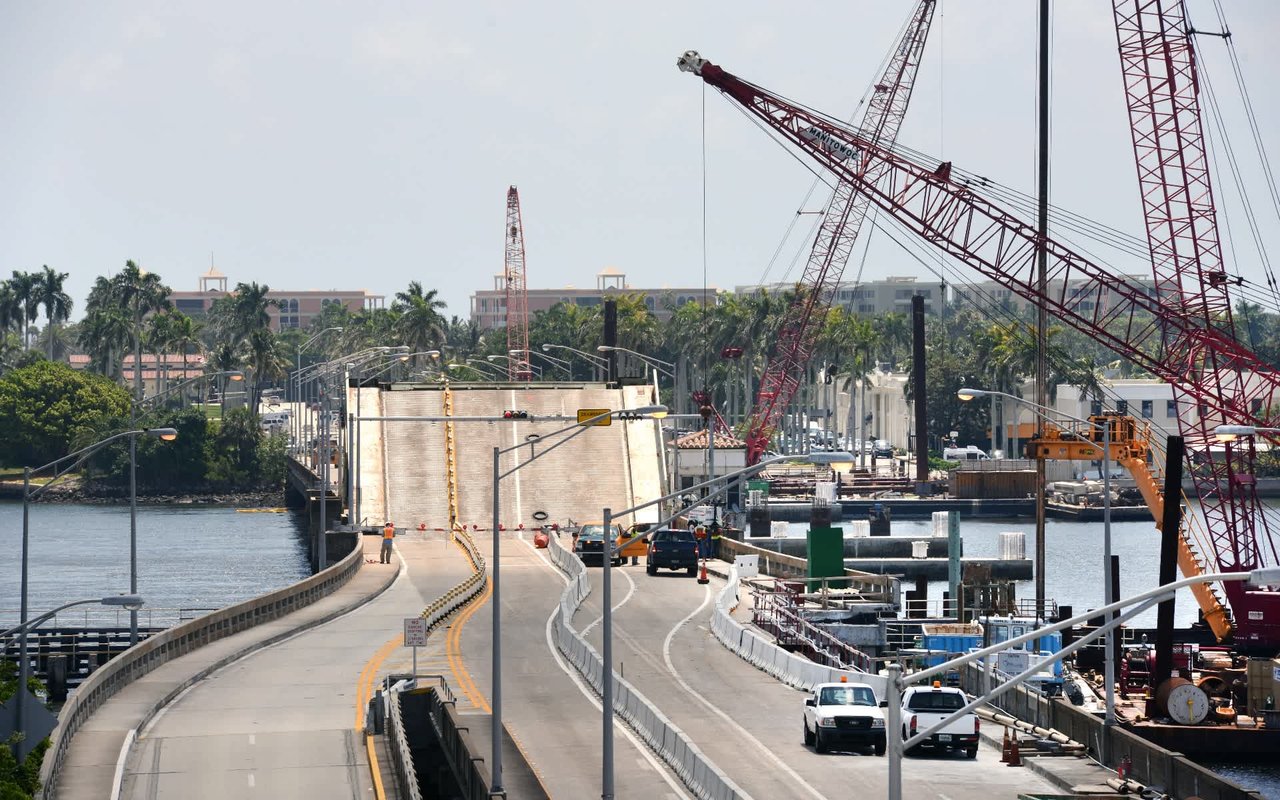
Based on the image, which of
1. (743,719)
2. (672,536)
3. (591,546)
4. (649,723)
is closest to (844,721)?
(649,723)

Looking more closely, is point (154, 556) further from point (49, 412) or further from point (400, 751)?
point (400, 751)

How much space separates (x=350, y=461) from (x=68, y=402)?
3393 inches

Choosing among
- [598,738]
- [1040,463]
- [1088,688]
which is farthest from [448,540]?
[598,738]

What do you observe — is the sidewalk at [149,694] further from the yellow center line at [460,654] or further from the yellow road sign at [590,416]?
the yellow road sign at [590,416]

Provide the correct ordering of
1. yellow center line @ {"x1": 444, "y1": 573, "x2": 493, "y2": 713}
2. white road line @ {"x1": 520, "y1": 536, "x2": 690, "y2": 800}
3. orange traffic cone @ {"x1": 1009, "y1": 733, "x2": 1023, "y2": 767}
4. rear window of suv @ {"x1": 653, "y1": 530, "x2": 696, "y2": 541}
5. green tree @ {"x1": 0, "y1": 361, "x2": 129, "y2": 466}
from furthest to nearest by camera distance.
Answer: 1. green tree @ {"x1": 0, "y1": 361, "x2": 129, "y2": 466}
2. rear window of suv @ {"x1": 653, "y1": 530, "x2": 696, "y2": 541}
3. yellow center line @ {"x1": 444, "y1": 573, "x2": 493, "y2": 713}
4. orange traffic cone @ {"x1": 1009, "y1": 733, "x2": 1023, "y2": 767}
5. white road line @ {"x1": 520, "y1": 536, "x2": 690, "y2": 800}

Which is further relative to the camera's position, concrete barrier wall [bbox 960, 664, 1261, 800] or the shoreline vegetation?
the shoreline vegetation

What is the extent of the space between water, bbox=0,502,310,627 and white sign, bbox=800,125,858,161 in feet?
129

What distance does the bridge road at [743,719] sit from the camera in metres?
43.5

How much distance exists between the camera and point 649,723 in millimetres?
48969

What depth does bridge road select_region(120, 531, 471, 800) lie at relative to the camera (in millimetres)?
44938

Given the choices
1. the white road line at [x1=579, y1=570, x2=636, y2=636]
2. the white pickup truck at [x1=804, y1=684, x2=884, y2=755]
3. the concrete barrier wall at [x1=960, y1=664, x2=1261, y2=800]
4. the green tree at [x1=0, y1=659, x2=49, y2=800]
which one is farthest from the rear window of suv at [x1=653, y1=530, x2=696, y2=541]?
the green tree at [x1=0, y1=659, x2=49, y2=800]

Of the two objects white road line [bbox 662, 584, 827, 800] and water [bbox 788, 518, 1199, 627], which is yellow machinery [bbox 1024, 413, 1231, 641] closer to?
water [bbox 788, 518, 1199, 627]

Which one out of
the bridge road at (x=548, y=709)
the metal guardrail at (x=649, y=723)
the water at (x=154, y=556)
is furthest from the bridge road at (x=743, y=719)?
the water at (x=154, y=556)

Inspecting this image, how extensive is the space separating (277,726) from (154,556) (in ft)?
276
